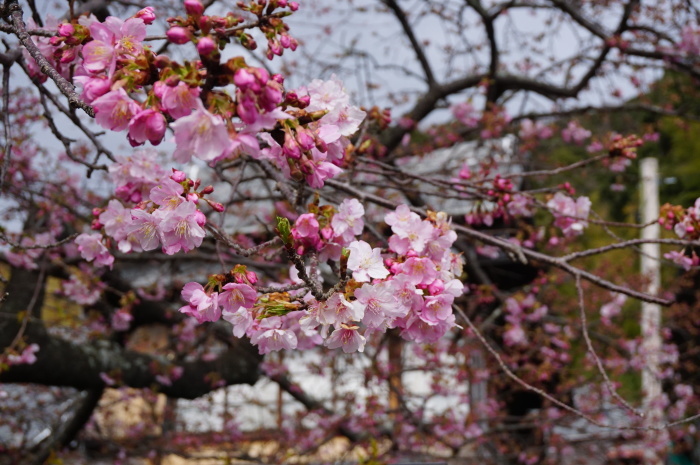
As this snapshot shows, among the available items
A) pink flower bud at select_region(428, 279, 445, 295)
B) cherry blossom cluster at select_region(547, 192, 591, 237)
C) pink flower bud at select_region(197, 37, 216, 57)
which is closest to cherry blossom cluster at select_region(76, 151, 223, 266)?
pink flower bud at select_region(197, 37, 216, 57)

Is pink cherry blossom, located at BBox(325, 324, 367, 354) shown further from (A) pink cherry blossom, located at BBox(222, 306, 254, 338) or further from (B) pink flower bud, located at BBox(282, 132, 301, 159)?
(B) pink flower bud, located at BBox(282, 132, 301, 159)

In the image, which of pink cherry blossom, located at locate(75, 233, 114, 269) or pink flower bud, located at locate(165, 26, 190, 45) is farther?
pink cherry blossom, located at locate(75, 233, 114, 269)

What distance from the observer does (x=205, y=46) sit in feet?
2.89

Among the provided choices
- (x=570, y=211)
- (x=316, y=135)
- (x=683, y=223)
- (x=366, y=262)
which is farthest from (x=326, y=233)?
(x=570, y=211)

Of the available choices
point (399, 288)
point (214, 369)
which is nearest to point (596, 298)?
point (214, 369)

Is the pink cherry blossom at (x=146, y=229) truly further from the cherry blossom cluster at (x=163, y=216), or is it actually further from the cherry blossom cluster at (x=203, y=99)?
the cherry blossom cluster at (x=203, y=99)

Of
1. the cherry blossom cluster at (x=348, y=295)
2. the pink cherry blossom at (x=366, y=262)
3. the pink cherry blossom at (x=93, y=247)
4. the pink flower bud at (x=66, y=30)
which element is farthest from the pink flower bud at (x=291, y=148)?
the pink cherry blossom at (x=93, y=247)

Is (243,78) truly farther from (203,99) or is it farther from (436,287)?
(436,287)

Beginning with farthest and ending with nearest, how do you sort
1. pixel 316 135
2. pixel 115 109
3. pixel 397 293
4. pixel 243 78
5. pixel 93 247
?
pixel 93 247
pixel 397 293
pixel 316 135
pixel 115 109
pixel 243 78

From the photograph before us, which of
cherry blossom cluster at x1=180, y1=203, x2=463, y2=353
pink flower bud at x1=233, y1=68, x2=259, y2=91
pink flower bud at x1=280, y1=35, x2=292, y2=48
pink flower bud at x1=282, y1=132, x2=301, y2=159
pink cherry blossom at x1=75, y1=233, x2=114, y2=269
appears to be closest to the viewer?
pink flower bud at x1=233, y1=68, x2=259, y2=91

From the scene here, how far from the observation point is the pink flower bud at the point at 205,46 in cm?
88

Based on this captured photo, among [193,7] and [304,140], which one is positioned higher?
[193,7]

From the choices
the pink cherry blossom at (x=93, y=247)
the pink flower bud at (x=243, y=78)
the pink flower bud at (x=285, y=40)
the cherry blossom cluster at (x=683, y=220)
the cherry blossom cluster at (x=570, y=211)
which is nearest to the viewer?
the pink flower bud at (x=243, y=78)

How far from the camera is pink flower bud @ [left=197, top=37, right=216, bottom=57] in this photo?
2.88ft
